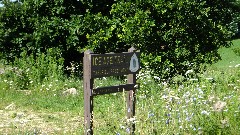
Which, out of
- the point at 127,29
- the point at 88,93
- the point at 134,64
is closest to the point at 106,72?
the point at 88,93

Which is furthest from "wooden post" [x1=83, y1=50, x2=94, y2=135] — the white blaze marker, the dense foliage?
the dense foliage

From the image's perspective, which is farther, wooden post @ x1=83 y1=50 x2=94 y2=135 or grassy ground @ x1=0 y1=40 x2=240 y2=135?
wooden post @ x1=83 y1=50 x2=94 y2=135

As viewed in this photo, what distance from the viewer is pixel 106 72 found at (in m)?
6.04

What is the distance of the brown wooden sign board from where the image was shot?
586cm

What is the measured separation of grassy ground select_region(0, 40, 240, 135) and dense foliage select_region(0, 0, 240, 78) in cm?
86

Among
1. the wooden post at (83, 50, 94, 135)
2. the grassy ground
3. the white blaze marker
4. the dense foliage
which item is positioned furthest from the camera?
the dense foliage

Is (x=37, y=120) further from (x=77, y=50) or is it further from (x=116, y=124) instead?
(x=77, y=50)

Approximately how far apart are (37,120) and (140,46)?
354cm

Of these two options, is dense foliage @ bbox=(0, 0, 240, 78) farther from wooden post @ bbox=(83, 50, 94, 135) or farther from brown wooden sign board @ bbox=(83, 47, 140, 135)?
wooden post @ bbox=(83, 50, 94, 135)

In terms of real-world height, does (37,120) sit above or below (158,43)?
below

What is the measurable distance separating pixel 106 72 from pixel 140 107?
70cm

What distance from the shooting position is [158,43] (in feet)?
35.7

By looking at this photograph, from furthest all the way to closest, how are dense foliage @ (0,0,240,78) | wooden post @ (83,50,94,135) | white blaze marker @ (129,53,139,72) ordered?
1. dense foliage @ (0,0,240,78)
2. white blaze marker @ (129,53,139,72)
3. wooden post @ (83,50,94,135)

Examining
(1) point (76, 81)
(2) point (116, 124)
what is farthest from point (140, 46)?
(2) point (116, 124)
